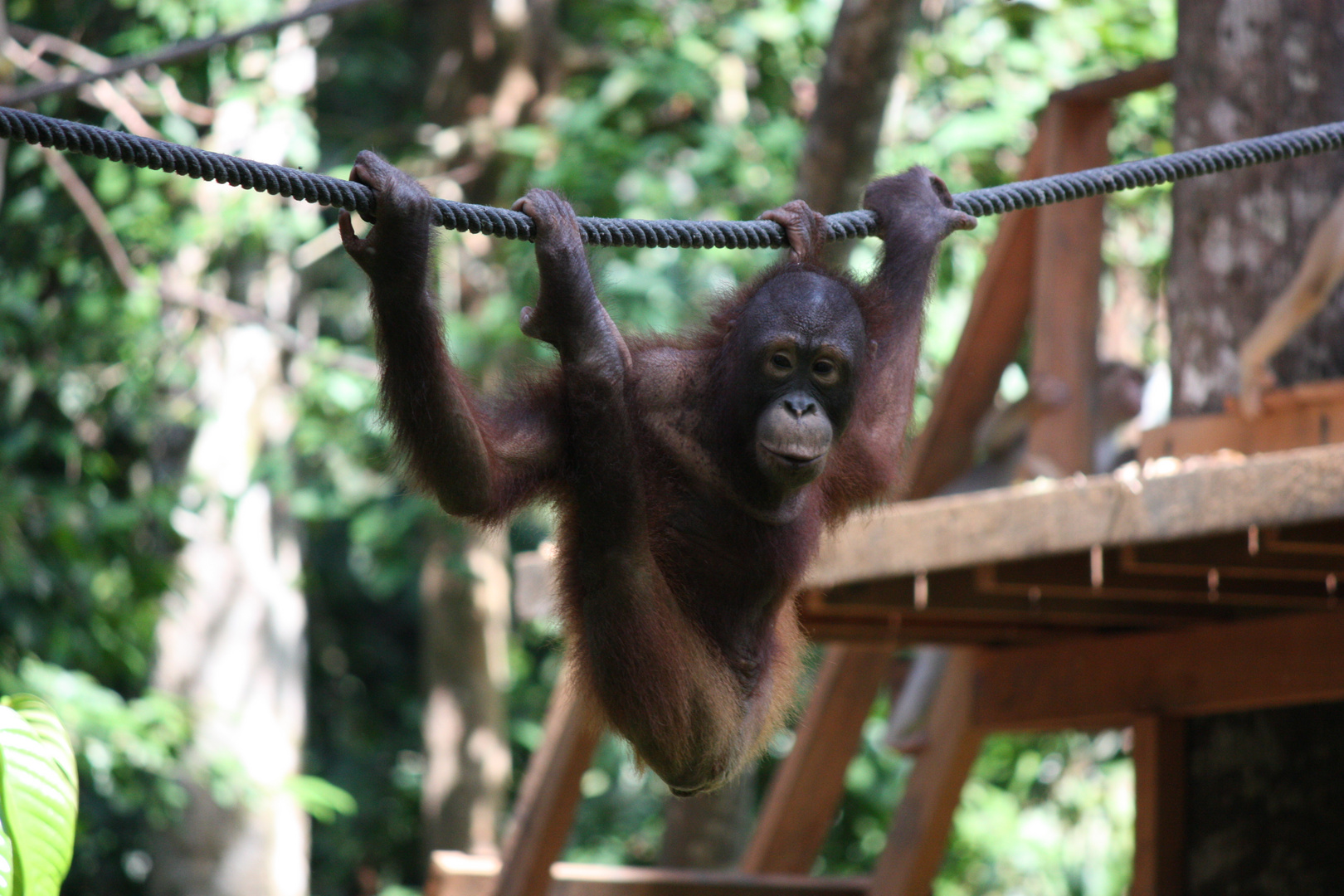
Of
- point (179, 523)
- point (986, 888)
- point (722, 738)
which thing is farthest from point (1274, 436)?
point (986, 888)

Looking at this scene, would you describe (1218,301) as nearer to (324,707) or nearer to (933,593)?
(933,593)

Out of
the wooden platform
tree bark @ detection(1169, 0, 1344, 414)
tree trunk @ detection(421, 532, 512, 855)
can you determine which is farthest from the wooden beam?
tree trunk @ detection(421, 532, 512, 855)

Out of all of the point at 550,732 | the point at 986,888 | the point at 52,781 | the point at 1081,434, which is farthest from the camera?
the point at 986,888

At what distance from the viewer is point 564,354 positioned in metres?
2.79

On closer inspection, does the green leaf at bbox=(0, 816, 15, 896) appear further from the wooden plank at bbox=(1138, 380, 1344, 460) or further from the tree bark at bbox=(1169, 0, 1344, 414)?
the tree bark at bbox=(1169, 0, 1344, 414)

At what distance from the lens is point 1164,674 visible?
504 cm

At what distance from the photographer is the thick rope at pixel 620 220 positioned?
2.18 metres

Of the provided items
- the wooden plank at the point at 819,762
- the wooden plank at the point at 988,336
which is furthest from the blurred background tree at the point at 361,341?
the wooden plank at the point at 819,762

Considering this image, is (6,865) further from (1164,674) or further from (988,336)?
(988,336)

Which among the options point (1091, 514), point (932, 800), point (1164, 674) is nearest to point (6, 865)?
point (1091, 514)

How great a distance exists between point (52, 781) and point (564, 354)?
1132mm

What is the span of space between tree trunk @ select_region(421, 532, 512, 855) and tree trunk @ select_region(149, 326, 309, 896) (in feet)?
3.02

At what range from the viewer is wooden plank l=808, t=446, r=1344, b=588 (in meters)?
3.46

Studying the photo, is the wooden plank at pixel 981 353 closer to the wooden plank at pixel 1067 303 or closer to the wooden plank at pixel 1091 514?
the wooden plank at pixel 1067 303
